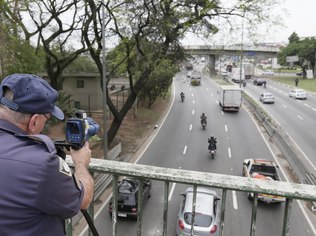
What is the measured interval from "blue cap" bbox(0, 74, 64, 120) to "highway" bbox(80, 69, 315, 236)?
9.25 meters

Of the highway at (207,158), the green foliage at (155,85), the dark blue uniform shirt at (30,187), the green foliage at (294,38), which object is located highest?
the green foliage at (294,38)

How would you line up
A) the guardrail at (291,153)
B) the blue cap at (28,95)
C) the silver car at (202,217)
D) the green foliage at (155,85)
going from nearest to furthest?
the blue cap at (28,95) < the silver car at (202,217) < the guardrail at (291,153) < the green foliage at (155,85)

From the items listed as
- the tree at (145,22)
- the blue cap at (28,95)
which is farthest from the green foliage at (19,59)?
the blue cap at (28,95)

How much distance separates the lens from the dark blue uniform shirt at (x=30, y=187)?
1.61 meters

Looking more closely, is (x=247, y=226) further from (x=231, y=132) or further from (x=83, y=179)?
(x=231, y=132)

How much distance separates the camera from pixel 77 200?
1.82m

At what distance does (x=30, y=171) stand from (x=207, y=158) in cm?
1975

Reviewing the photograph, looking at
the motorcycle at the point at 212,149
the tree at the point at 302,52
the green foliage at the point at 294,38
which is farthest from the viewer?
the green foliage at the point at 294,38

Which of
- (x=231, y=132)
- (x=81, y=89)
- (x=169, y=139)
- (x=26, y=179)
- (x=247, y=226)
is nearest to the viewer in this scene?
(x=26, y=179)

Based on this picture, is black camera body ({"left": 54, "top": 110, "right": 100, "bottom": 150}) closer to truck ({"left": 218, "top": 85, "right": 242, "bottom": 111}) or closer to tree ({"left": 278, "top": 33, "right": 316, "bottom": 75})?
truck ({"left": 218, "top": 85, "right": 242, "bottom": 111})

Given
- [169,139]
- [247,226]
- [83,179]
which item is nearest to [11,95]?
[83,179]

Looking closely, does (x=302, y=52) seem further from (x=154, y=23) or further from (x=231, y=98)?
(x=154, y=23)

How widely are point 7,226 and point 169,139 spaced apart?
2374 cm

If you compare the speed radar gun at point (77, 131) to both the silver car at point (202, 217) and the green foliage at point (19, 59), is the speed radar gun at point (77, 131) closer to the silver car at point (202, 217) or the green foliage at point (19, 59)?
the silver car at point (202, 217)
